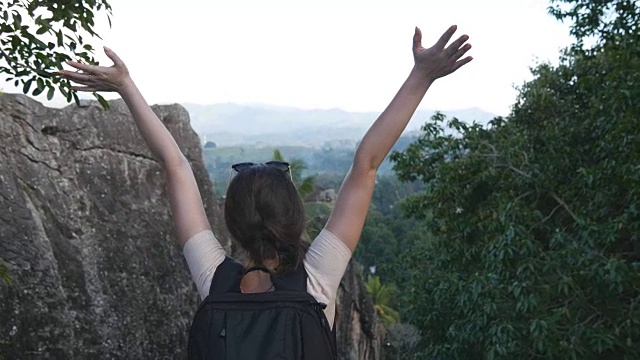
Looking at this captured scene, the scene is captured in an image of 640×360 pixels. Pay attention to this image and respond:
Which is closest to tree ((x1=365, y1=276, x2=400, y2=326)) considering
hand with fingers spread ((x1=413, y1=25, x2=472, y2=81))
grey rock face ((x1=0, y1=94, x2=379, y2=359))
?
grey rock face ((x1=0, y1=94, x2=379, y2=359))

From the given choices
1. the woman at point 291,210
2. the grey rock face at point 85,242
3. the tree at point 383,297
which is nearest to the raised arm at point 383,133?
the woman at point 291,210

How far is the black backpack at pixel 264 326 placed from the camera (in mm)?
1796

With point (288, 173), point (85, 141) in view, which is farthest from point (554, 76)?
point (288, 173)

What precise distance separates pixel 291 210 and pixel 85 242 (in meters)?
4.34

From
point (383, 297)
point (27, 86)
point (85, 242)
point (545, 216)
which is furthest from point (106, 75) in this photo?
point (383, 297)

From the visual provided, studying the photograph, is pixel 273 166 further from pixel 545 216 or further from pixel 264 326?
pixel 545 216

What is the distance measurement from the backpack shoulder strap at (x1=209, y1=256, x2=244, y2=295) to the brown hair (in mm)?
41

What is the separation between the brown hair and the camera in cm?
192

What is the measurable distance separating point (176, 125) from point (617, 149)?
4.09m

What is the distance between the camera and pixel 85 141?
637 centimetres

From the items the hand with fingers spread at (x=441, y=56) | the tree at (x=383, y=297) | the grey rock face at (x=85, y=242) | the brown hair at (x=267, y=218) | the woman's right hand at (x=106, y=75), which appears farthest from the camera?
the tree at (x=383, y=297)

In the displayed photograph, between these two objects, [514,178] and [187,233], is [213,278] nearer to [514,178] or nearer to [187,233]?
[187,233]

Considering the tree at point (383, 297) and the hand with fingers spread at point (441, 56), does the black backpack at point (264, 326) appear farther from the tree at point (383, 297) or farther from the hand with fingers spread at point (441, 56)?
the tree at point (383, 297)

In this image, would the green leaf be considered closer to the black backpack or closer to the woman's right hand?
the woman's right hand
